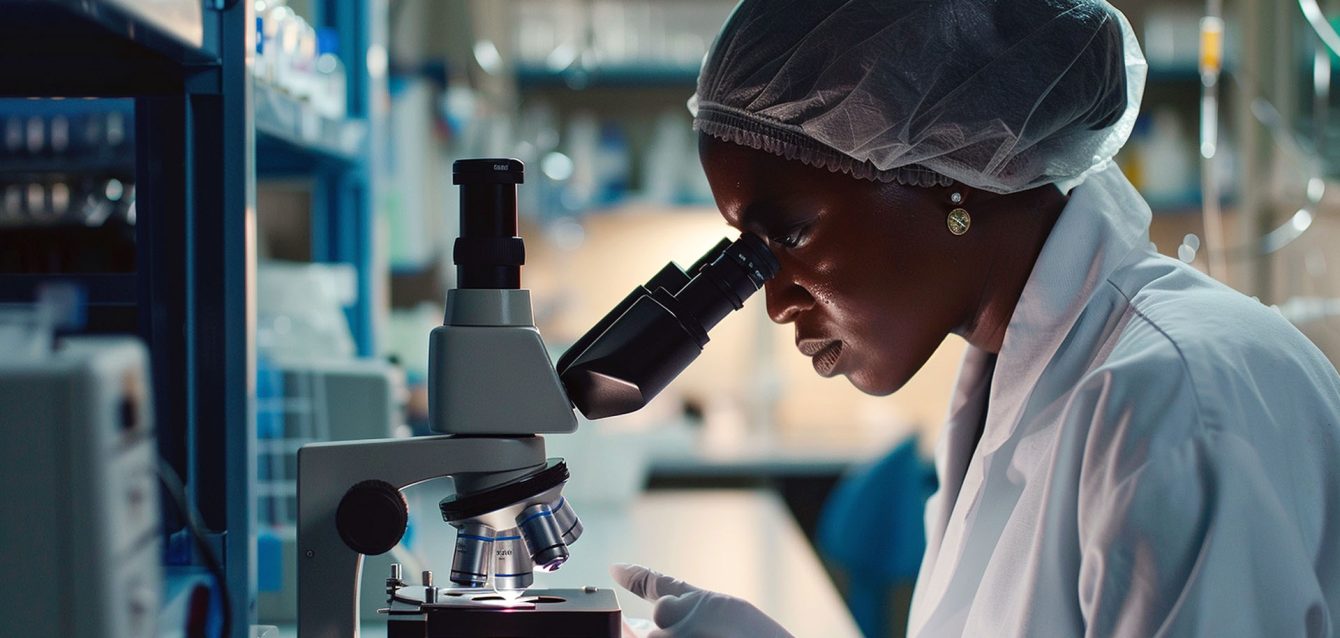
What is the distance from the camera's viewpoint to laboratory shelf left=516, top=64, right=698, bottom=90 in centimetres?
429

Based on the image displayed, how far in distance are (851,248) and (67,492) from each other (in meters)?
0.64

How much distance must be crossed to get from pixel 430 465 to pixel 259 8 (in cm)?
47

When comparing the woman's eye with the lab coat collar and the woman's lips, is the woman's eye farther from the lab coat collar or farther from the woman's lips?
the lab coat collar

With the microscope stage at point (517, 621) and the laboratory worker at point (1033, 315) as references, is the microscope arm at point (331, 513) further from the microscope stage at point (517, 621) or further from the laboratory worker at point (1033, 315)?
the laboratory worker at point (1033, 315)

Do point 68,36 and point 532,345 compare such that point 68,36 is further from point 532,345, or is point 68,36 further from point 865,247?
point 865,247

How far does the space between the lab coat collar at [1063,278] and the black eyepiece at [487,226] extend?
50cm

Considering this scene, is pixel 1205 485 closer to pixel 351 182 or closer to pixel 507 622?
pixel 507 622

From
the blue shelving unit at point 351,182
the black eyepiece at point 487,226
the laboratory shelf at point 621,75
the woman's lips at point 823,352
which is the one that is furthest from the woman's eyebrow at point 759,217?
the laboratory shelf at point 621,75

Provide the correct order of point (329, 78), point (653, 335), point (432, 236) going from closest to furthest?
point (653, 335), point (329, 78), point (432, 236)

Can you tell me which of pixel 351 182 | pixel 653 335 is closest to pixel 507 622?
pixel 653 335

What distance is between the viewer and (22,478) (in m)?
0.54

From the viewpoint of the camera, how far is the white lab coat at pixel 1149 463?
77 cm

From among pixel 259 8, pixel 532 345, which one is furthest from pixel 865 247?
pixel 259 8

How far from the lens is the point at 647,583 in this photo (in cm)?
95
